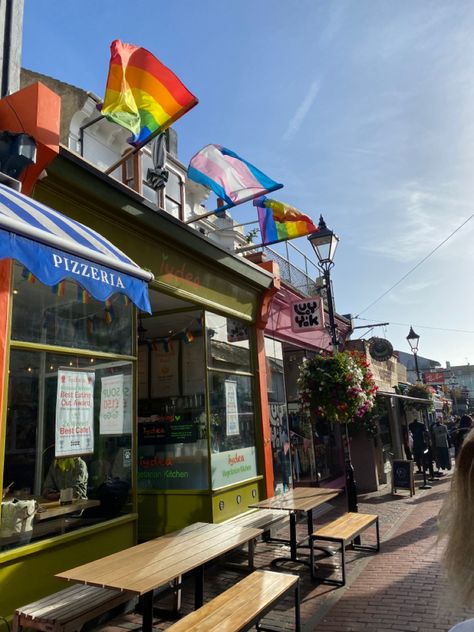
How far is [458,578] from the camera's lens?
1.13 m

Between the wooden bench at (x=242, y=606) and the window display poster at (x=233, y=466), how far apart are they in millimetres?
2893

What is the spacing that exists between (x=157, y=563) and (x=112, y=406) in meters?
1.90

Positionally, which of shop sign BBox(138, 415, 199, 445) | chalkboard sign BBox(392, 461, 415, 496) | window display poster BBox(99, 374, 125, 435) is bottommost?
chalkboard sign BBox(392, 461, 415, 496)

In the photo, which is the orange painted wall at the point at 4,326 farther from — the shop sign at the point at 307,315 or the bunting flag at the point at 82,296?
the shop sign at the point at 307,315

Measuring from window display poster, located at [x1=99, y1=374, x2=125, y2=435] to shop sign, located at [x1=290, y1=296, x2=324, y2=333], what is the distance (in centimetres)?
574

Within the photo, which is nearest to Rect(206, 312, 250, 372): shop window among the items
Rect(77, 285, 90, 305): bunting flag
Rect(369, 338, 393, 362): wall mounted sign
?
Rect(77, 285, 90, 305): bunting flag

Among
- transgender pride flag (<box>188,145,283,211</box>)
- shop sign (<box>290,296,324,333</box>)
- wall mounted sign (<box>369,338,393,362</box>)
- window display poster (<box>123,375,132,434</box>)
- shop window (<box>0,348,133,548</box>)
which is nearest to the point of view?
shop window (<box>0,348,133,548</box>)

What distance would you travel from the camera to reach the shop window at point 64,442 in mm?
4172

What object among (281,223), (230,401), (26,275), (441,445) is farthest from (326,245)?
(441,445)

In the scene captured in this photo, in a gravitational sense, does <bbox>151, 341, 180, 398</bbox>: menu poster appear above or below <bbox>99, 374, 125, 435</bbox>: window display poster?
above

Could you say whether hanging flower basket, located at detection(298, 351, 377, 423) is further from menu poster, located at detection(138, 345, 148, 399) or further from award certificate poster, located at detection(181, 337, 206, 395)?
menu poster, located at detection(138, 345, 148, 399)

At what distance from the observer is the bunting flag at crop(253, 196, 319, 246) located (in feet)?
27.3

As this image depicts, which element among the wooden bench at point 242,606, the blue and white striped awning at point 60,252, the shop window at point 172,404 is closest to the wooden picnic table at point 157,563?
the wooden bench at point 242,606

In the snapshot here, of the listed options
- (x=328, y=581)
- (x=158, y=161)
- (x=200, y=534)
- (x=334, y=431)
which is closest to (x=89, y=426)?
(x=200, y=534)
